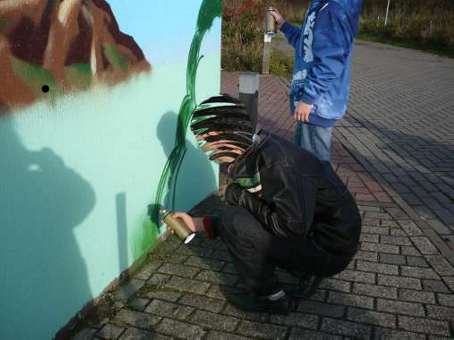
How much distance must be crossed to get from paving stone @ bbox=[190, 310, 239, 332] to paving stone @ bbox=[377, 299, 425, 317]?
0.90m

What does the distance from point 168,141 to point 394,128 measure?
206 inches

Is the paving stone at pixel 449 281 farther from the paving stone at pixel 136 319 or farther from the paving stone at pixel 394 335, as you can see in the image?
the paving stone at pixel 136 319

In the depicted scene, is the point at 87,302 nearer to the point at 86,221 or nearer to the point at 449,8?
the point at 86,221

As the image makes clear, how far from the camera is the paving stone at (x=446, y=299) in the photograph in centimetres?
290

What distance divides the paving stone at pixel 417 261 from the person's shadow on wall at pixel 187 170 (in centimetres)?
180

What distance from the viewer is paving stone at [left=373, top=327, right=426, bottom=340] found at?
2578 millimetres

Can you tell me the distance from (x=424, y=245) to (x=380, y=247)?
13.7 inches

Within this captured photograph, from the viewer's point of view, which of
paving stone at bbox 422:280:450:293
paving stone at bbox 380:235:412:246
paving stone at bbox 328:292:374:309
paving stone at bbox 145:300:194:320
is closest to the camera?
paving stone at bbox 145:300:194:320


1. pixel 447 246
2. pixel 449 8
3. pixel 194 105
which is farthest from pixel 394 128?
pixel 449 8

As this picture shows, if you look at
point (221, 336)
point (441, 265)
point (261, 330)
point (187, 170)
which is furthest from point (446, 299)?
point (187, 170)

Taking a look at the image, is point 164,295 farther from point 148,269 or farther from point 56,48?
point 56,48

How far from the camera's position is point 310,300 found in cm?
294

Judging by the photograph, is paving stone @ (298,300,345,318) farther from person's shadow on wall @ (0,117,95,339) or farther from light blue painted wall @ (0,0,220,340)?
person's shadow on wall @ (0,117,95,339)

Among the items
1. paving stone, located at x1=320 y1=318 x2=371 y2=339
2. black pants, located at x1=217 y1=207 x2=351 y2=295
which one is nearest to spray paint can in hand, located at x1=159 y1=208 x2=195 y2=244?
black pants, located at x1=217 y1=207 x2=351 y2=295
